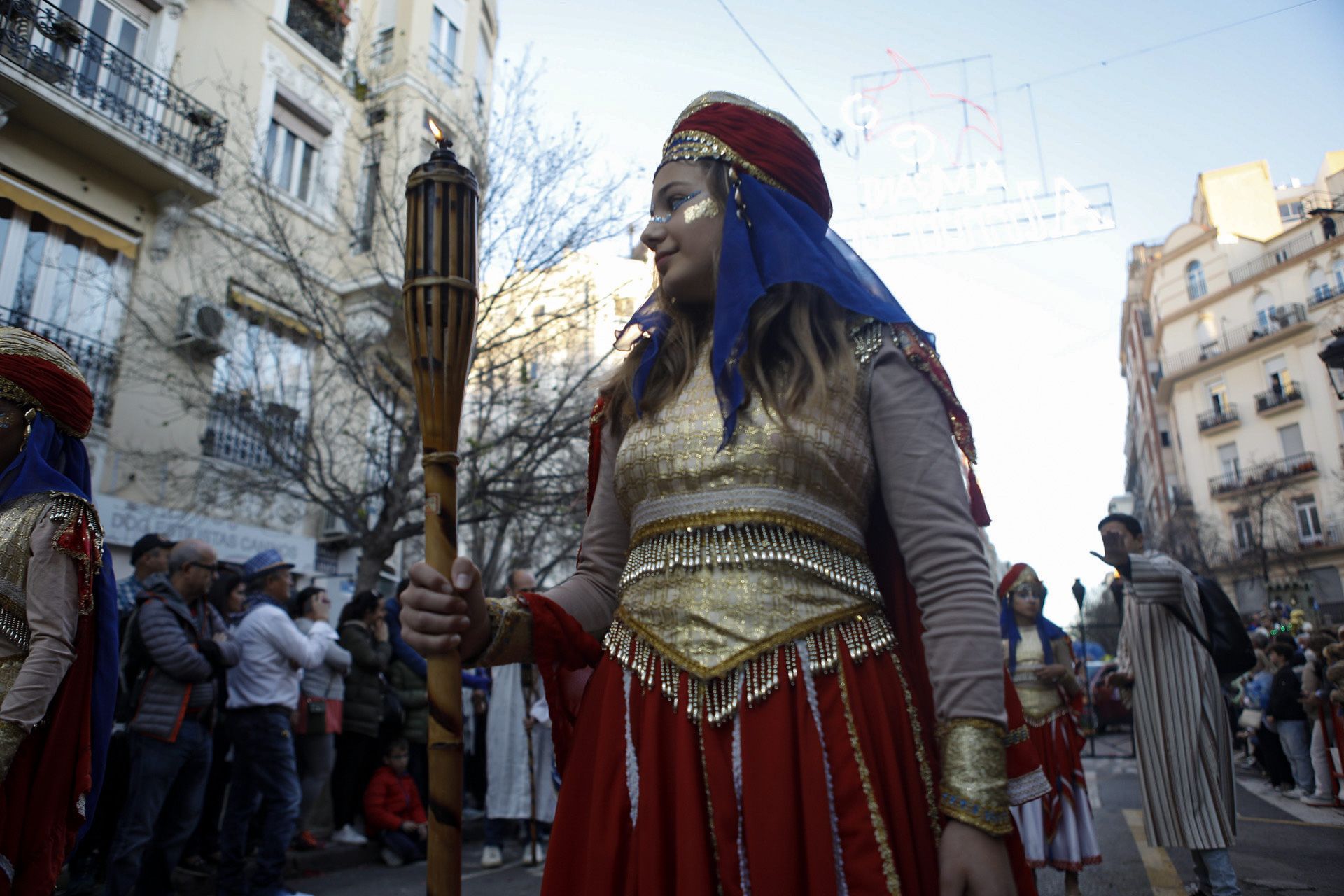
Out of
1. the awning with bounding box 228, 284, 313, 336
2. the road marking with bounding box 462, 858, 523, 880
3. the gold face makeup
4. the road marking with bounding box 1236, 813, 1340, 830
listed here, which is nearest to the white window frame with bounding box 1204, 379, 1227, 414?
the road marking with bounding box 1236, 813, 1340, 830

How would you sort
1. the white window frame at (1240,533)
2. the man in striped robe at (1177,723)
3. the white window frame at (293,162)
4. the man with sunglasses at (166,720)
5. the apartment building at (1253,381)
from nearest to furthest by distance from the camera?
the man with sunglasses at (166,720) < the man in striped robe at (1177,723) < the white window frame at (293,162) < the apartment building at (1253,381) < the white window frame at (1240,533)

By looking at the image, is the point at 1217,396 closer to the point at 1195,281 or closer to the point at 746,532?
the point at 1195,281

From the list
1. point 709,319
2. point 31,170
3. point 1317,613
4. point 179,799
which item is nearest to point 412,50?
point 31,170

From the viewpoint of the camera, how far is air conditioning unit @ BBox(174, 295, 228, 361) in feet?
40.1

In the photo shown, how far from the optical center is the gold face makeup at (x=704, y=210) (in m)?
1.98

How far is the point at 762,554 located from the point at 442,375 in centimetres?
64

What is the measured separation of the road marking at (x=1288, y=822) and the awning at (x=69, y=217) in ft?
45.4

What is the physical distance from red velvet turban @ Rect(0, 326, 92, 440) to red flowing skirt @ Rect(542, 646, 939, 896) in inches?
108

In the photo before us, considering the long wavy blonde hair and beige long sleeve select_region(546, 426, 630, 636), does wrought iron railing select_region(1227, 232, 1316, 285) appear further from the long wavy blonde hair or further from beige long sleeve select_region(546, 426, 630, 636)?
beige long sleeve select_region(546, 426, 630, 636)

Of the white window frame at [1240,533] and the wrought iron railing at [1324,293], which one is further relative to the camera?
the white window frame at [1240,533]

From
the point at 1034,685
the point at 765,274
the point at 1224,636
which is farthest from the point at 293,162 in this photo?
the point at 765,274

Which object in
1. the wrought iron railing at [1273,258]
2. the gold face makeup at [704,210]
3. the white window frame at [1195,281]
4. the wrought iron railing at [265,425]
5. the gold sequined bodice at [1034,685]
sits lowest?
the gold sequined bodice at [1034,685]

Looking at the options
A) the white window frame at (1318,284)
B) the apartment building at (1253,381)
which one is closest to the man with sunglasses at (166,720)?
the apartment building at (1253,381)

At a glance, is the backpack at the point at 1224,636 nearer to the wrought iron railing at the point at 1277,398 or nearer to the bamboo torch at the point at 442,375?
the bamboo torch at the point at 442,375
